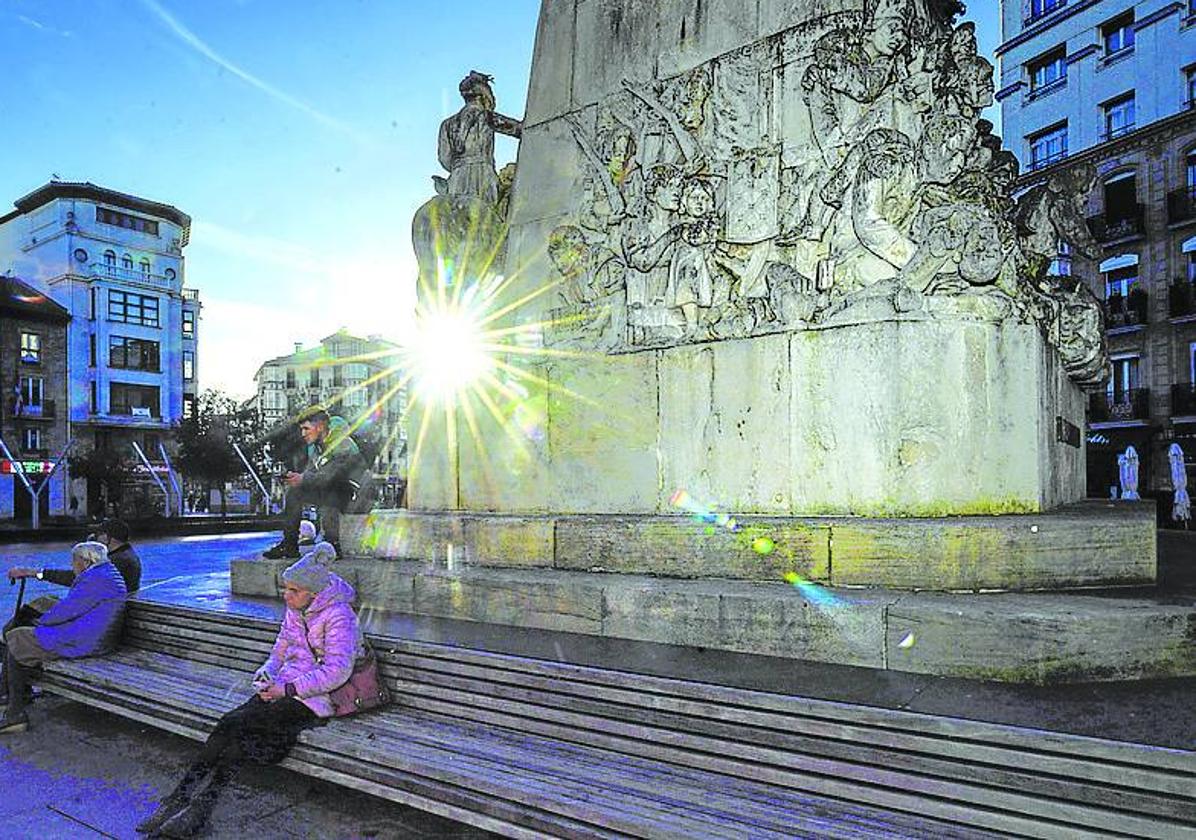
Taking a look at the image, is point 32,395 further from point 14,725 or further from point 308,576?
point 308,576

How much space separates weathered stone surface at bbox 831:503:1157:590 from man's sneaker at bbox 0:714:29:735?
536 centimetres

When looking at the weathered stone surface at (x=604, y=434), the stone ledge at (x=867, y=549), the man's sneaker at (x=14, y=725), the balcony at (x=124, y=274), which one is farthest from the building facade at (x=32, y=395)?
the stone ledge at (x=867, y=549)

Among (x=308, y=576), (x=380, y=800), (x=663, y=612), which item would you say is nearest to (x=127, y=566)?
(x=308, y=576)

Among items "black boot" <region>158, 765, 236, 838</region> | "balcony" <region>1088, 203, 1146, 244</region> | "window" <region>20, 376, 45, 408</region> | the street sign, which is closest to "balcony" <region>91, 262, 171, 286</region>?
"window" <region>20, 376, 45, 408</region>

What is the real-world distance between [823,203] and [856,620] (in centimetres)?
279

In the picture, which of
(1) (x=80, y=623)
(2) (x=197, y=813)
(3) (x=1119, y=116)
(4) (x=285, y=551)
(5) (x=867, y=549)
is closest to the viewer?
(2) (x=197, y=813)

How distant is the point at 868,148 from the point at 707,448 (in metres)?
2.22

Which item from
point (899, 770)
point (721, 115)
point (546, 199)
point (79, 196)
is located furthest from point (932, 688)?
point (79, 196)

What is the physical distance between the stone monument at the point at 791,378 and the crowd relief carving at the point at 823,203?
18 mm

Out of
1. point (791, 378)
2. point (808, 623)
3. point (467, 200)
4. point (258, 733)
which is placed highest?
point (467, 200)

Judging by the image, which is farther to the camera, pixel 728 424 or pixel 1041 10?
pixel 1041 10

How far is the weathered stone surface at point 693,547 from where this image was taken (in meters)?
5.24

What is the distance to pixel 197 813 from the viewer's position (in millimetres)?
3930

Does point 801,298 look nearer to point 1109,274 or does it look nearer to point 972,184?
point 972,184
